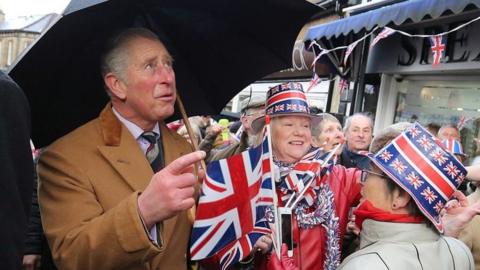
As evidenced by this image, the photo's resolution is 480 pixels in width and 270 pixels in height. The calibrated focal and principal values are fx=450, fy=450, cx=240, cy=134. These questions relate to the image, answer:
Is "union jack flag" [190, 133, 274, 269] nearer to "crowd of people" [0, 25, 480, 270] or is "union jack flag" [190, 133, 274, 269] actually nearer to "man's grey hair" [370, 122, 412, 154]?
"crowd of people" [0, 25, 480, 270]

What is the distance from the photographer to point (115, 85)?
193 centimetres

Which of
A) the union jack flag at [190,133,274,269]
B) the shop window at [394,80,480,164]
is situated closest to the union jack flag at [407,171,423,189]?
the union jack flag at [190,133,274,269]

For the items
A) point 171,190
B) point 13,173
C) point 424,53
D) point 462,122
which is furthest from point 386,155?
point 424,53

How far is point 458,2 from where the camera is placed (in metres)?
4.99

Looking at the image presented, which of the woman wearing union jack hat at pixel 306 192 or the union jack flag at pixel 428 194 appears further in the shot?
the woman wearing union jack hat at pixel 306 192

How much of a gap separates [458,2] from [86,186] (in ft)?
15.6

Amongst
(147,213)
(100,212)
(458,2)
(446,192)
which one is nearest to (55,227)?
(100,212)

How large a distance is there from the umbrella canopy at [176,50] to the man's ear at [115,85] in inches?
8.3

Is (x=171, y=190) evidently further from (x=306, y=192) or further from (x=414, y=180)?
(x=306, y=192)

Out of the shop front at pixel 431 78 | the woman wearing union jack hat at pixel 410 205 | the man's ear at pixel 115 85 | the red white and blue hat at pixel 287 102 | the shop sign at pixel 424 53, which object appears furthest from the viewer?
the shop front at pixel 431 78

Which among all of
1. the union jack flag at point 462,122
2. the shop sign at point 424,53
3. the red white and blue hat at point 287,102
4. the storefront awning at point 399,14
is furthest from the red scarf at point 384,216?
the union jack flag at point 462,122

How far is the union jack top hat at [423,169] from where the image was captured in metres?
1.73

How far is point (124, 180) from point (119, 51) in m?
0.56

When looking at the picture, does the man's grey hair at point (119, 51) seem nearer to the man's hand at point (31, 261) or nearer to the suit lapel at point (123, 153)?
the suit lapel at point (123, 153)
